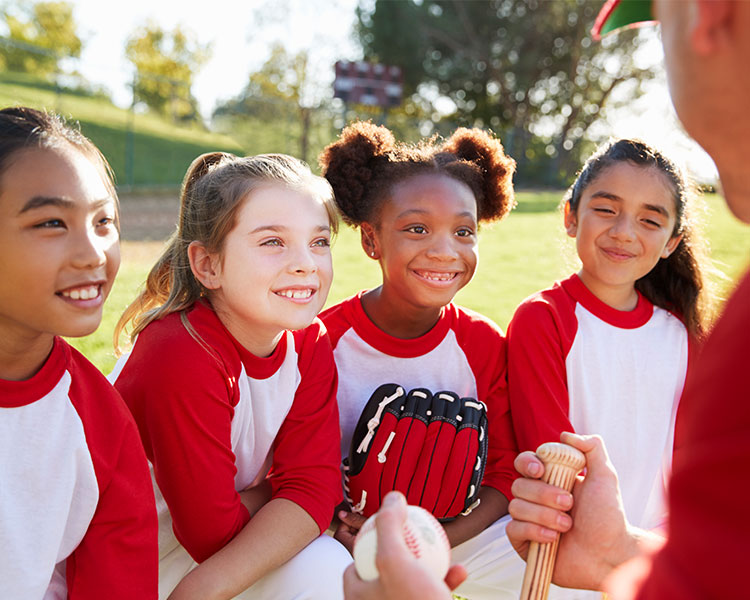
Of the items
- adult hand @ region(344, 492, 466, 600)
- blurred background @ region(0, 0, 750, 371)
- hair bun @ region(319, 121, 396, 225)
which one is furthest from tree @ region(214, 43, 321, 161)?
adult hand @ region(344, 492, 466, 600)

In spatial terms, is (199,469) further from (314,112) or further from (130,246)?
(314,112)

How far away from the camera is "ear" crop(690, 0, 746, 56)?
0.83 metres

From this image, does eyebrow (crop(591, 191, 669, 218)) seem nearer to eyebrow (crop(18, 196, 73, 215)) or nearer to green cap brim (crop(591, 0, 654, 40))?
green cap brim (crop(591, 0, 654, 40))

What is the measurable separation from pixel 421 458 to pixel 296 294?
2.49 feet

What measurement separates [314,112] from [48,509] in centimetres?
2287

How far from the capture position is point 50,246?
5.40 feet

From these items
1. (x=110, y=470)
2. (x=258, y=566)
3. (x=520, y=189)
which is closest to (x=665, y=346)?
(x=258, y=566)

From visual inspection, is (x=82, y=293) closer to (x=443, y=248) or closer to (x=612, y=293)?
(x=443, y=248)

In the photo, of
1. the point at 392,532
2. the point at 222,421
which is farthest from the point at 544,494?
the point at 222,421

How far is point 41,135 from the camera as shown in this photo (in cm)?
168

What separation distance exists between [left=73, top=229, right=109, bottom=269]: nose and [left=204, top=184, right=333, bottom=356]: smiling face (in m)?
0.62

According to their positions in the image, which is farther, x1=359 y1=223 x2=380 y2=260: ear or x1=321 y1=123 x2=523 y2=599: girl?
x1=359 y1=223 x2=380 y2=260: ear

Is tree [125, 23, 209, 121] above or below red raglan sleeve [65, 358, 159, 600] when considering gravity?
above

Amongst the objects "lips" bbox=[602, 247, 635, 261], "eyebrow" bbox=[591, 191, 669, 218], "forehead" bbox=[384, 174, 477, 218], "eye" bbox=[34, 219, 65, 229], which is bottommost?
"eye" bbox=[34, 219, 65, 229]
